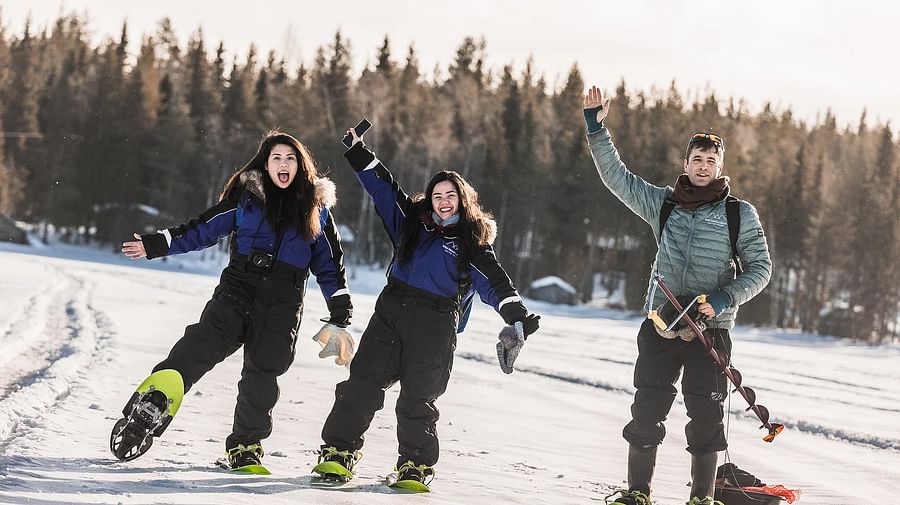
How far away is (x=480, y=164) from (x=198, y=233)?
160 ft

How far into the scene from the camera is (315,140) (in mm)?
53812

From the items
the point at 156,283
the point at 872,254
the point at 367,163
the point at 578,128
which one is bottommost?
the point at 156,283

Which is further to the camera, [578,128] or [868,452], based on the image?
[578,128]

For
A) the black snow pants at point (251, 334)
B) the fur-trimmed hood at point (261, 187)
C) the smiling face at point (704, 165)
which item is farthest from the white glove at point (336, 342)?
the smiling face at point (704, 165)

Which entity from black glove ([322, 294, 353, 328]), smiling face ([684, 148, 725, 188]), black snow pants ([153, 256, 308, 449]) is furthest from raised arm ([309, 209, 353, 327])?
smiling face ([684, 148, 725, 188])

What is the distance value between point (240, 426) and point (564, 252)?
49.4 meters

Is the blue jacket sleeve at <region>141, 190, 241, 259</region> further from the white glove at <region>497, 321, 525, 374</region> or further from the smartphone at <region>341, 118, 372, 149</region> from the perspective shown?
the white glove at <region>497, 321, 525, 374</region>

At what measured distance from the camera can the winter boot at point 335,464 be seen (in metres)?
4.70

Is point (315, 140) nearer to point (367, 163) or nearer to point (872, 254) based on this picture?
point (872, 254)

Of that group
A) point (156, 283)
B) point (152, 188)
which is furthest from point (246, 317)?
point (152, 188)

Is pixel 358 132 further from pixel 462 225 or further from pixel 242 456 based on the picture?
pixel 242 456

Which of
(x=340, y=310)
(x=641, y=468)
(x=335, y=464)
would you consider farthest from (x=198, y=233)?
(x=641, y=468)

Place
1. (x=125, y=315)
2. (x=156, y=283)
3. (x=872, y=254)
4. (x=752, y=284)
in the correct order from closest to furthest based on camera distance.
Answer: (x=752, y=284)
(x=125, y=315)
(x=156, y=283)
(x=872, y=254)

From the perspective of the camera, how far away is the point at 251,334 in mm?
5004
